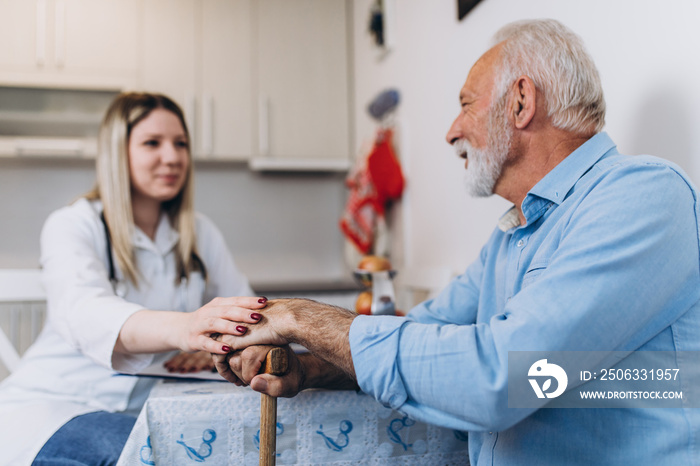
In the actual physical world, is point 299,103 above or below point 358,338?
above

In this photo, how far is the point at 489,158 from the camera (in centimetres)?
100

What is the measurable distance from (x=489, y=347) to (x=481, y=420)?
83 mm

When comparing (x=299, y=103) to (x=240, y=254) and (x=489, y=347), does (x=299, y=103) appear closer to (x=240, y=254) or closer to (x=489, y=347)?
(x=240, y=254)

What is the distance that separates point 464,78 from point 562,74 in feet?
2.71

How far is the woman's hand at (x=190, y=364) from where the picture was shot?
43.1 inches

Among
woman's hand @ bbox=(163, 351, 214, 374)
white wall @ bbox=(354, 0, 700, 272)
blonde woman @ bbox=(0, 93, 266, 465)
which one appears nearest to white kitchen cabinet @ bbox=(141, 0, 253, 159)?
white wall @ bbox=(354, 0, 700, 272)

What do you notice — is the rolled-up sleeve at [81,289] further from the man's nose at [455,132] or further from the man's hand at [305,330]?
the man's nose at [455,132]

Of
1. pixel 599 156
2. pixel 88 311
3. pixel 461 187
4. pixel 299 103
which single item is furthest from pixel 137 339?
pixel 299 103

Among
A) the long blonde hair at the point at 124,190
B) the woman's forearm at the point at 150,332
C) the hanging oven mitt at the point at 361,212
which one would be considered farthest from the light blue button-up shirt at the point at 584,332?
the hanging oven mitt at the point at 361,212

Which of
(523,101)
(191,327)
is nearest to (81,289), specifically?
(191,327)

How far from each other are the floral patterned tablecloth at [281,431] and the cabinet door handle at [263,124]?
2085mm

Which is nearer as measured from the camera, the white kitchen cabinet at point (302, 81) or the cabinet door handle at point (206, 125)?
the cabinet door handle at point (206, 125)

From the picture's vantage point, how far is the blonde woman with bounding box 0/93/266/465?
0.98 m

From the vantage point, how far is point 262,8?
2.94 m
